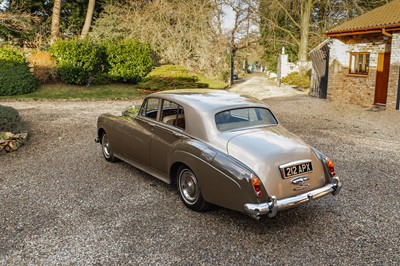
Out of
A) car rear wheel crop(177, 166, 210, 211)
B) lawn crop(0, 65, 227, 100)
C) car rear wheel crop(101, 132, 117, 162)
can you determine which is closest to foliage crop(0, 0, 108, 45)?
lawn crop(0, 65, 227, 100)

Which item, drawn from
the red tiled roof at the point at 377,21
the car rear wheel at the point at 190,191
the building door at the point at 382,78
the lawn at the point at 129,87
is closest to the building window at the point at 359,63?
the building door at the point at 382,78

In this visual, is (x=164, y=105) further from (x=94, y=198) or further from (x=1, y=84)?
(x=1, y=84)

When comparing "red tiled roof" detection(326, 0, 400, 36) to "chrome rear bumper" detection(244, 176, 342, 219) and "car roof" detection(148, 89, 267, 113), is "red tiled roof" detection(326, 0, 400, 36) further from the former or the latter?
"chrome rear bumper" detection(244, 176, 342, 219)

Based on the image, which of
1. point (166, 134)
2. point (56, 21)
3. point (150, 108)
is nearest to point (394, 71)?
point (150, 108)

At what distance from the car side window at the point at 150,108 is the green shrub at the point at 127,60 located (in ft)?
48.3

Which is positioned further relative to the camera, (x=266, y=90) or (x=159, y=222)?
(x=266, y=90)

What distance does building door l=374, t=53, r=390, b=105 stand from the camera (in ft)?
47.0

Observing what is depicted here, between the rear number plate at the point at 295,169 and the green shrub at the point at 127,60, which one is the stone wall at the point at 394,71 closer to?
the rear number plate at the point at 295,169

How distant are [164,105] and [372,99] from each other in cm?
1231

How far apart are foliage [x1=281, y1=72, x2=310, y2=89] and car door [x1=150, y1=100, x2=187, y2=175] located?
20.8 metres

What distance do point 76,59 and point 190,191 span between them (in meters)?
15.7

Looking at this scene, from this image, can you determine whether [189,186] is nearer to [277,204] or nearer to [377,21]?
[277,204]

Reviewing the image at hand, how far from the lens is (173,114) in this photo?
5.11 m

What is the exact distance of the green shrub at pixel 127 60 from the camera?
64.7 feet
